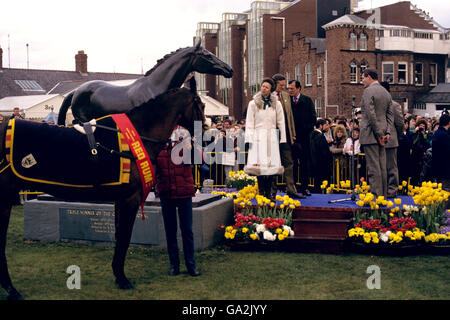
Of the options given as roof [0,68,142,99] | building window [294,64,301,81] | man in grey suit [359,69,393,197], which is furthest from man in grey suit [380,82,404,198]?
roof [0,68,142,99]

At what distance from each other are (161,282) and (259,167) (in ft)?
10.8

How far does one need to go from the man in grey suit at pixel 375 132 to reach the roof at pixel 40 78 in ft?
159


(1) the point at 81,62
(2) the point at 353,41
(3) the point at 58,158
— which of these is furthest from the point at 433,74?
(3) the point at 58,158

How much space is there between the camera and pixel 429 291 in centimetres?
616

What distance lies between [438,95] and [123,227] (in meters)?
46.9

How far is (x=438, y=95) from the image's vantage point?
4762 cm

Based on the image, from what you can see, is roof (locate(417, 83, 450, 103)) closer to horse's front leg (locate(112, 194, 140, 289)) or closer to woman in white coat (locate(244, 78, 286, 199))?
woman in white coat (locate(244, 78, 286, 199))

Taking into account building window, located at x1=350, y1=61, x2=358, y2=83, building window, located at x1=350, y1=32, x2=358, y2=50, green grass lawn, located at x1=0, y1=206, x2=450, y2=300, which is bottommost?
green grass lawn, located at x1=0, y1=206, x2=450, y2=300

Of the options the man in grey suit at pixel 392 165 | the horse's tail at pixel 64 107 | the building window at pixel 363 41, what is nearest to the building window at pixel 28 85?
the building window at pixel 363 41

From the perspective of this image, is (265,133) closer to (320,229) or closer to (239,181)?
(320,229)

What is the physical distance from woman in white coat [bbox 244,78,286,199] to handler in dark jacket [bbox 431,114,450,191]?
Result: 11.8 ft

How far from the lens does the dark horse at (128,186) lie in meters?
5.78

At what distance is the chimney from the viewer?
216 feet
